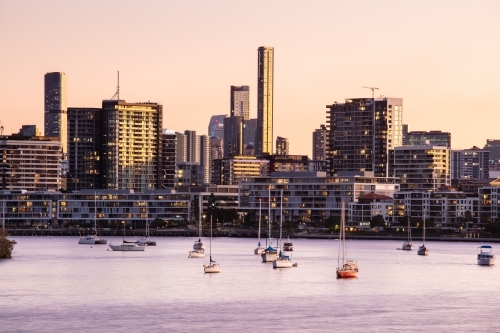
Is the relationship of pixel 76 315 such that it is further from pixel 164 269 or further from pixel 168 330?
pixel 164 269

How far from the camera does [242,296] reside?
106 metres

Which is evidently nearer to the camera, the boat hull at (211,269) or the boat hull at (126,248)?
the boat hull at (211,269)

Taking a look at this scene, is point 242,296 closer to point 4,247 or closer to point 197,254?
point 4,247

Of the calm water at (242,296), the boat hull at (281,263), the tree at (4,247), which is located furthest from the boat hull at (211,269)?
the tree at (4,247)

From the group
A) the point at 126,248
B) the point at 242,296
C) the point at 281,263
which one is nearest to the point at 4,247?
the point at 126,248

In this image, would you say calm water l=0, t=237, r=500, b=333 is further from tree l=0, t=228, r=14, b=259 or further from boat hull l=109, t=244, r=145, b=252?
boat hull l=109, t=244, r=145, b=252

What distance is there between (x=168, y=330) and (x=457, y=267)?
73.1m

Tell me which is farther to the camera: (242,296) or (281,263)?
(281,263)

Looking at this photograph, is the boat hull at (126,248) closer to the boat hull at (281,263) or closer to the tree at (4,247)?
the tree at (4,247)

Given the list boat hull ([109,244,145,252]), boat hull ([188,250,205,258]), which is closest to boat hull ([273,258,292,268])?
boat hull ([188,250,205,258])

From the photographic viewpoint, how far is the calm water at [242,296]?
86812 mm

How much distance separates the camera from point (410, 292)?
112m

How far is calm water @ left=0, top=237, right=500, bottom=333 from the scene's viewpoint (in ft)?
285

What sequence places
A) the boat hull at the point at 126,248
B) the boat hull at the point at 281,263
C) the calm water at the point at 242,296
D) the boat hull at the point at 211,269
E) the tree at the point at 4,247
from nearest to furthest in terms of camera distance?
the calm water at the point at 242,296 → the boat hull at the point at 211,269 → the boat hull at the point at 281,263 → the tree at the point at 4,247 → the boat hull at the point at 126,248
